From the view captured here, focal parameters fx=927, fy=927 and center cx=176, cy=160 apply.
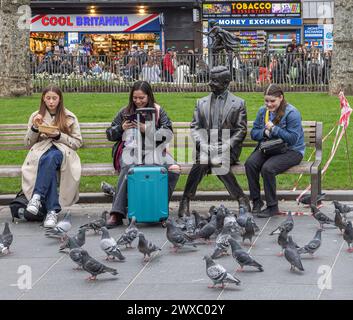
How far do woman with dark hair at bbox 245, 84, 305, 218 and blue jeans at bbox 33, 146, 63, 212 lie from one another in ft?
6.68

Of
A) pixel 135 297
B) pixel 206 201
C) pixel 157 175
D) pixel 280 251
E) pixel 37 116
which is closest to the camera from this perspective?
pixel 135 297

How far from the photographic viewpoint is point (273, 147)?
32.3ft

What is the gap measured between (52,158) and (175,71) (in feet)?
49.0

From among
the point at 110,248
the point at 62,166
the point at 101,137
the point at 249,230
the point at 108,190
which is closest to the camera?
the point at 110,248

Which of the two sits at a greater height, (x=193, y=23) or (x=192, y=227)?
(x=193, y=23)

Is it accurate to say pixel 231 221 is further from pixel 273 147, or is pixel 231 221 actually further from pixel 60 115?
pixel 60 115

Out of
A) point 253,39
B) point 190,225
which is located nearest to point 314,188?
point 190,225

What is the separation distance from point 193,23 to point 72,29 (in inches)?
197

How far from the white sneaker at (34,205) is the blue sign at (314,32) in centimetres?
2916

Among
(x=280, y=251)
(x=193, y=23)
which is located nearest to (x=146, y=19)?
(x=193, y=23)

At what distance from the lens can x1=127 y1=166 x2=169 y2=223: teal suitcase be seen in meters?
9.28

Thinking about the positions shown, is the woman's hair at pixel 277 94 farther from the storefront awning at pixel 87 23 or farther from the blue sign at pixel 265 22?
the storefront awning at pixel 87 23

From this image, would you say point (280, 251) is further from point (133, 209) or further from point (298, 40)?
point (298, 40)

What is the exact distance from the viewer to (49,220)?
9320mm
